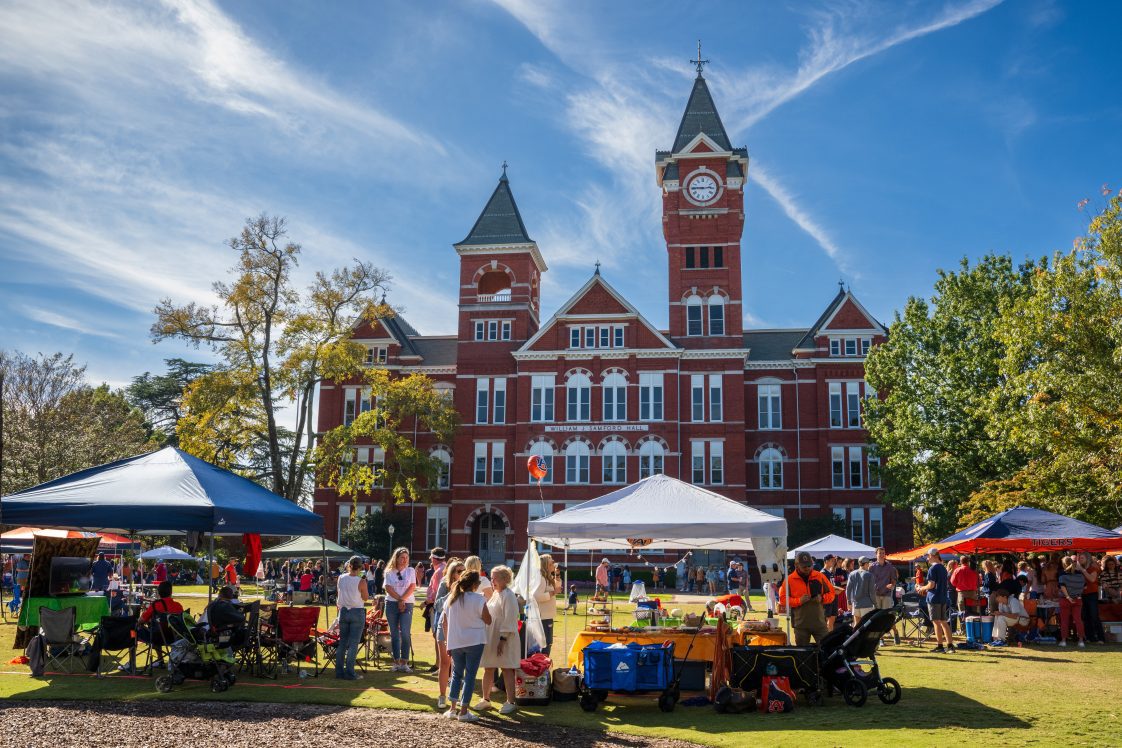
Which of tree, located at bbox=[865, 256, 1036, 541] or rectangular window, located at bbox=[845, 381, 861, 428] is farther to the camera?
rectangular window, located at bbox=[845, 381, 861, 428]

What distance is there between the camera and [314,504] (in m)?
53.9

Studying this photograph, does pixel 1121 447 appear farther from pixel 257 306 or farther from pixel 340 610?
pixel 257 306

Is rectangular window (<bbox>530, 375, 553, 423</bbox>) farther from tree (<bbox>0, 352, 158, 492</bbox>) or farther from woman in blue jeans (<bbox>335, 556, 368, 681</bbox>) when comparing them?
woman in blue jeans (<bbox>335, 556, 368, 681</bbox>)

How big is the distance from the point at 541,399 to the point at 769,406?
43.6 ft

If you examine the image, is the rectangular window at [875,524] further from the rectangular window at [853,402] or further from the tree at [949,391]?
the tree at [949,391]

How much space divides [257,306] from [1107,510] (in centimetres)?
3206

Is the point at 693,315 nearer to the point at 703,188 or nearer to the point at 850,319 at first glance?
the point at 703,188

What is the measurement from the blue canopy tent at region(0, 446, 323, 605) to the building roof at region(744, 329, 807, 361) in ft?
139

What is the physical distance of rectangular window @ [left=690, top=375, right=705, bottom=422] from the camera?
163 ft

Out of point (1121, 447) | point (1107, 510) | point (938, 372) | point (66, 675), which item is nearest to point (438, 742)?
point (66, 675)

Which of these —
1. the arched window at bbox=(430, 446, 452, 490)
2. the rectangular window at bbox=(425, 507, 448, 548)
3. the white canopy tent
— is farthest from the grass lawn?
the arched window at bbox=(430, 446, 452, 490)

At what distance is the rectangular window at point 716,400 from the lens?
49.4 metres

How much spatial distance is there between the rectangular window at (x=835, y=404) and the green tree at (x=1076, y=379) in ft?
74.6

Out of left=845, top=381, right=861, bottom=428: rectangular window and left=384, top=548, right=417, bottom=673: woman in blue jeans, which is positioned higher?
left=845, top=381, right=861, bottom=428: rectangular window
